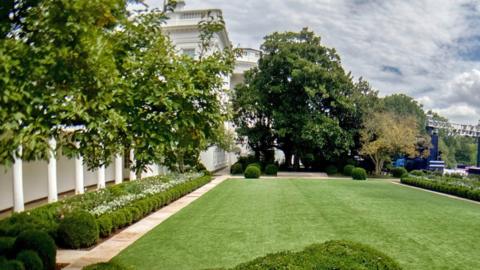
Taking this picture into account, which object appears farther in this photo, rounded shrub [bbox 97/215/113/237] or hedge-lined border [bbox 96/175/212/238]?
hedge-lined border [bbox 96/175/212/238]

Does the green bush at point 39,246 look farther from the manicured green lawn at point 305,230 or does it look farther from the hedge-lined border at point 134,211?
the hedge-lined border at point 134,211

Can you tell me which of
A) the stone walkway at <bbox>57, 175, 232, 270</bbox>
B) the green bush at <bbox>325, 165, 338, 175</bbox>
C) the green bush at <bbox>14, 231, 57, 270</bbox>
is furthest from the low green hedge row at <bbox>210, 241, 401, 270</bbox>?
the green bush at <bbox>325, 165, 338, 175</bbox>

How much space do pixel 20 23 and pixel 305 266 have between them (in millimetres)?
3531

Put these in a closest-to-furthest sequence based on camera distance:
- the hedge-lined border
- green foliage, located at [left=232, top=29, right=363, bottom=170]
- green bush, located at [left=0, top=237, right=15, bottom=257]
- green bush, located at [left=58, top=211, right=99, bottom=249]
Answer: green bush, located at [left=0, top=237, right=15, bottom=257] → green bush, located at [left=58, top=211, right=99, bottom=249] → the hedge-lined border → green foliage, located at [left=232, top=29, right=363, bottom=170]

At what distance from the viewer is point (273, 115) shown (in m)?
31.2

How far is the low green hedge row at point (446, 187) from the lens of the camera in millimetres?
18047

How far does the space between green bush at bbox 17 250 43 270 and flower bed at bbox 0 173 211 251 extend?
2460mm

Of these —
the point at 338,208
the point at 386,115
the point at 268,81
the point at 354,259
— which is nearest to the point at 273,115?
the point at 268,81

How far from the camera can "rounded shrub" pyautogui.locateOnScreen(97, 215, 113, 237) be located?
9.52 metres

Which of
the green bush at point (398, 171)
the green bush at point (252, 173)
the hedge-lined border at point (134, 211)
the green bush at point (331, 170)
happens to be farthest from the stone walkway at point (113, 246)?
the green bush at point (398, 171)

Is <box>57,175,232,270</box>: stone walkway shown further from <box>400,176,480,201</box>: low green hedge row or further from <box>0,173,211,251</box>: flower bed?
<box>400,176,480,201</box>: low green hedge row

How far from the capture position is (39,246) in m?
6.45

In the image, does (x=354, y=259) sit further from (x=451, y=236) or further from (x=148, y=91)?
(x=451, y=236)

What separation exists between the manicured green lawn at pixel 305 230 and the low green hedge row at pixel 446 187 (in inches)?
67.0
